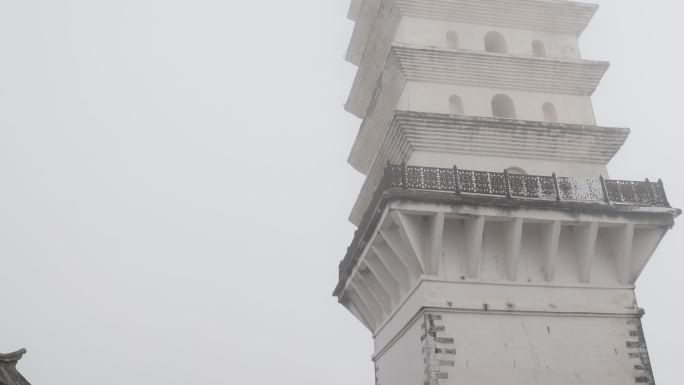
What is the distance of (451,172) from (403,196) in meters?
1.54

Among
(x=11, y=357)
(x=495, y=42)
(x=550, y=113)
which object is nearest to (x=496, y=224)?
(x=550, y=113)

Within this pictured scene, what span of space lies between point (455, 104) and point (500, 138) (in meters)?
1.76

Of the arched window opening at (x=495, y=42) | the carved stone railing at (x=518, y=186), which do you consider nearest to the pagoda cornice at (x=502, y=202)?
the carved stone railing at (x=518, y=186)

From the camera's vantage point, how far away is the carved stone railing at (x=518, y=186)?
15.0 metres

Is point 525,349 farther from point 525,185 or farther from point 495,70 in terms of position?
point 495,70

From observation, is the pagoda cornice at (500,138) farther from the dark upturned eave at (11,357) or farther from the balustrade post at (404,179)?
the dark upturned eave at (11,357)

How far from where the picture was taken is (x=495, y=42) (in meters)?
19.8

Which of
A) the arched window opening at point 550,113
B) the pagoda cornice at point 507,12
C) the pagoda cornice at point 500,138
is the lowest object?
the pagoda cornice at point 500,138

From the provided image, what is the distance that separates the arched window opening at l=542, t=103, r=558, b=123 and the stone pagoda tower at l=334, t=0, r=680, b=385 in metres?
0.06

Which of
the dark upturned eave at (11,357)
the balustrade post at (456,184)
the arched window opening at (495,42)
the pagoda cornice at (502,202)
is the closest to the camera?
the pagoda cornice at (502,202)

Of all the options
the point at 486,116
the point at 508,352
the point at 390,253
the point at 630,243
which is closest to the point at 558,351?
the point at 508,352

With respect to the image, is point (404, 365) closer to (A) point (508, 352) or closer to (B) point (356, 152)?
(A) point (508, 352)

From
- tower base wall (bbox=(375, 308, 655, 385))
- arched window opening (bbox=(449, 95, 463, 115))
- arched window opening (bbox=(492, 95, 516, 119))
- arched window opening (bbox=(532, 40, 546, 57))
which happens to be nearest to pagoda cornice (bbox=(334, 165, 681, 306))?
tower base wall (bbox=(375, 308, 655, 385))

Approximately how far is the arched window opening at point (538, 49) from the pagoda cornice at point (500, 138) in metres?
3.24
